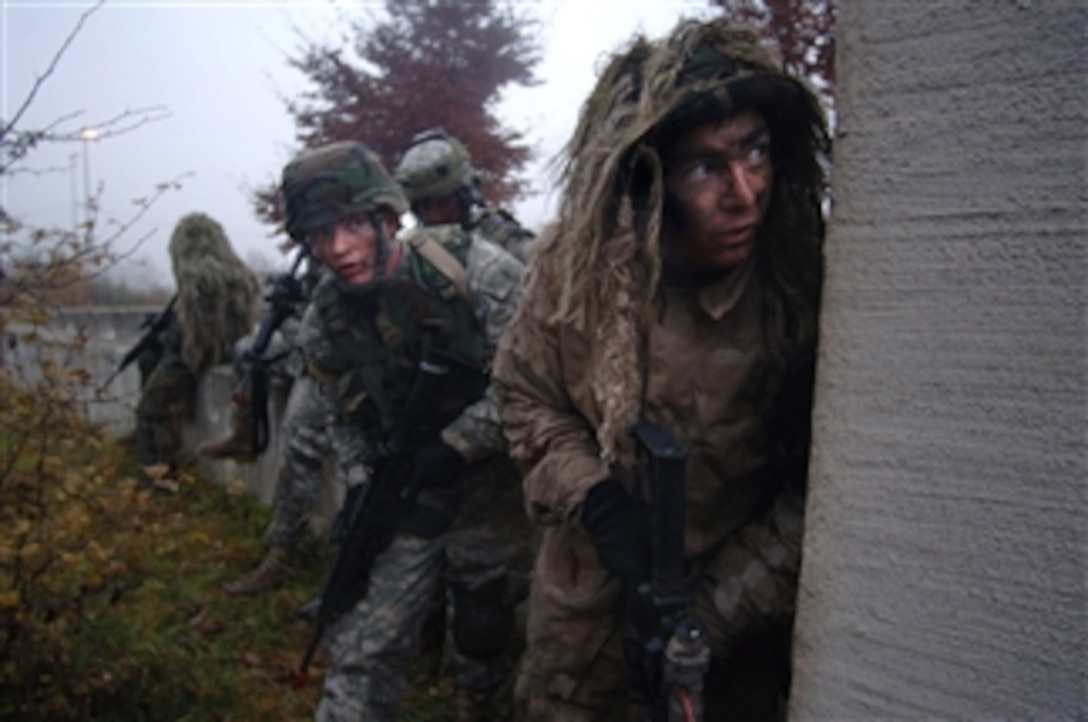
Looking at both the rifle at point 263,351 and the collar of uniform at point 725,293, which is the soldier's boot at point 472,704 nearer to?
the collar of uniform at point 725,293

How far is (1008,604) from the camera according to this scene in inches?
39.5

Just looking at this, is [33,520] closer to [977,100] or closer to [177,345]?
[977,100]

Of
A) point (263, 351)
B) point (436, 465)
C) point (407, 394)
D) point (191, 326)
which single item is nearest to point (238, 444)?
point (263, 351)

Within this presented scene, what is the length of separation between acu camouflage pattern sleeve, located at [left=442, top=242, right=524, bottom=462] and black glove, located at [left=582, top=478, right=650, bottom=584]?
1.04 meters

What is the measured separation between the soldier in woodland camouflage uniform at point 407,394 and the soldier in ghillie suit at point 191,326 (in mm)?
3225

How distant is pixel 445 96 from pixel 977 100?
10.4m

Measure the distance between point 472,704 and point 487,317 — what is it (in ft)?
4.69

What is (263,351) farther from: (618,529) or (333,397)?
(618,529)

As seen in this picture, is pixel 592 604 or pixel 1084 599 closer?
pixel 1084 599

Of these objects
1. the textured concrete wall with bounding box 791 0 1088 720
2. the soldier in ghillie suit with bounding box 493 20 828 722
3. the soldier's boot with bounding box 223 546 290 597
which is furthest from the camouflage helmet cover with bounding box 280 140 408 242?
the soldier's boot with bounding box 223 546 290 597

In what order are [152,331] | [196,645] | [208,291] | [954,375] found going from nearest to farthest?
[954,375], [196,645], [208,291], [152,331]

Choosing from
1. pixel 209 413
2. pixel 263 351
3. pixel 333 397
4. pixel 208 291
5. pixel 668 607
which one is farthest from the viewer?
pixel 209 413

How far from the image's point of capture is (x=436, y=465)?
111 inches

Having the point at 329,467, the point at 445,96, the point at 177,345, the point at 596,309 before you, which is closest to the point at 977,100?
the point at 596,309
